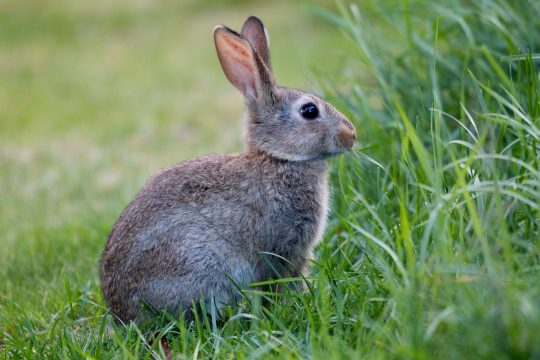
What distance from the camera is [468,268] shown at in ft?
8.33

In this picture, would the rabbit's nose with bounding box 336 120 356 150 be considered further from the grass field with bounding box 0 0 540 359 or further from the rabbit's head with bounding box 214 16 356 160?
the grass field with bounding box 0 0 540 359

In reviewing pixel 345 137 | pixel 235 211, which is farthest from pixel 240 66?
pixel 235 211

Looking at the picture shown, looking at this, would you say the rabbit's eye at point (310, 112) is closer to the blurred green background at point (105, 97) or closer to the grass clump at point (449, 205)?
the grass clump at point (449, 205)

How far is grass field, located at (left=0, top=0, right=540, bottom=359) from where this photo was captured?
2.53 metres

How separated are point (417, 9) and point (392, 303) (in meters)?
3.50

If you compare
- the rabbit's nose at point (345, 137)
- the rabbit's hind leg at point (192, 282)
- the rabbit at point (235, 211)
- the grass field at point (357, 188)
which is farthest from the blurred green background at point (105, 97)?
the rabbit's hind leg at point (192, 282)

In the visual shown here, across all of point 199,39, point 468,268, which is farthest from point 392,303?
point 199,39

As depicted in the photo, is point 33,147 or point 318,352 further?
point 33,147

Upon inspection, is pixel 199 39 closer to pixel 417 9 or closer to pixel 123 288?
pixel 417 9

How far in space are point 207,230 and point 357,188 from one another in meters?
1.08

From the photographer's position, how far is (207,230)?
354 cm

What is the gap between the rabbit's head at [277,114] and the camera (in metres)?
3.96

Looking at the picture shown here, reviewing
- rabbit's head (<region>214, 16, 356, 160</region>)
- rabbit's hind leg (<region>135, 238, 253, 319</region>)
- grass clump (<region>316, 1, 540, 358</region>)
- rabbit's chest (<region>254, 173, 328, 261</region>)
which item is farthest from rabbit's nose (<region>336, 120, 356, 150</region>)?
rabbit's hind leg (<region>135, 238, 253, 319</region>)

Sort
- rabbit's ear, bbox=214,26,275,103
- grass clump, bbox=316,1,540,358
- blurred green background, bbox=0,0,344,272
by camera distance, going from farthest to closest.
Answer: blurred green background, bbox=0,0,344,272, rabbit's ear, bbox=214,26,275,103, grass clump, bbox=316,1,540,358
